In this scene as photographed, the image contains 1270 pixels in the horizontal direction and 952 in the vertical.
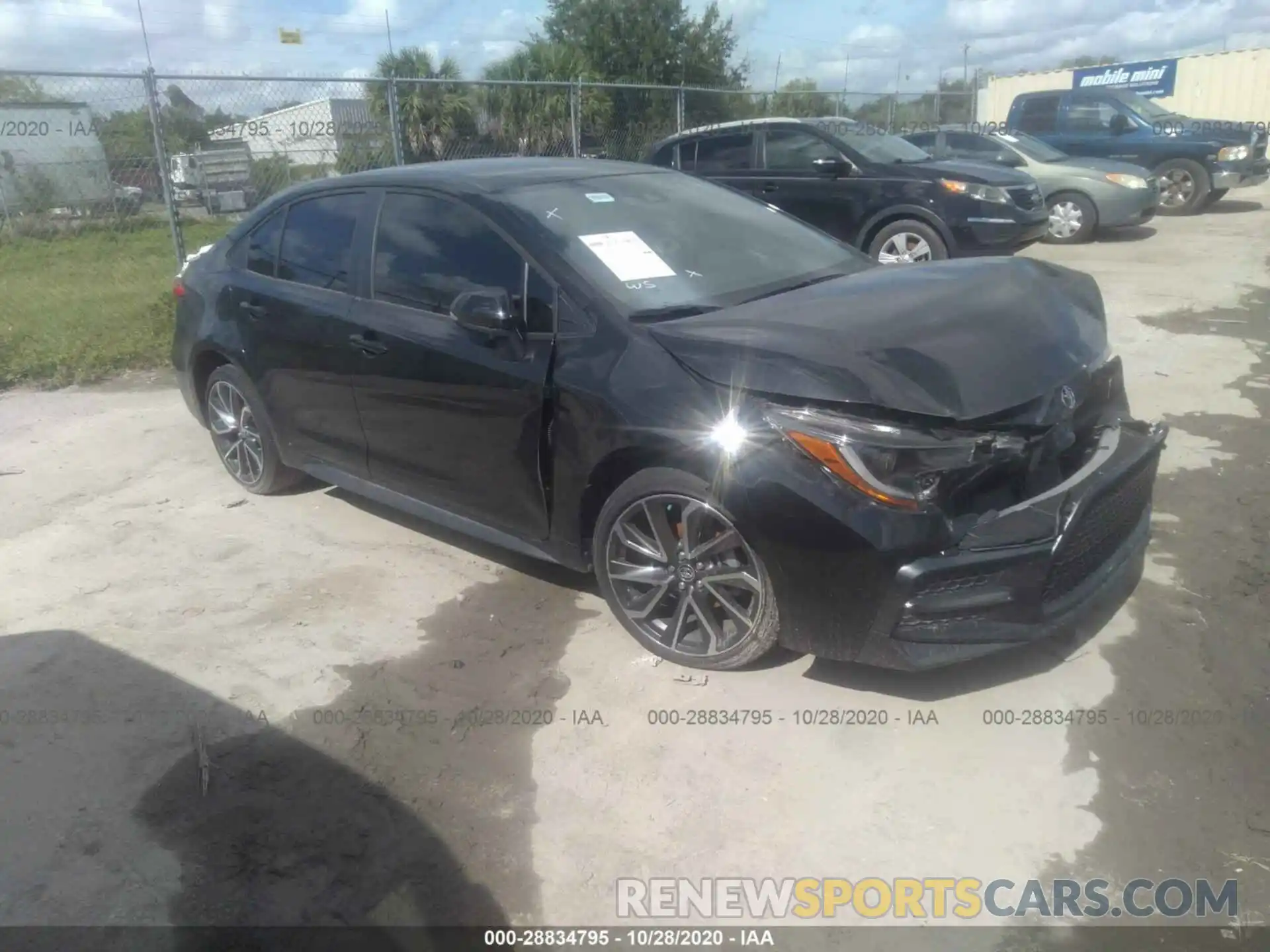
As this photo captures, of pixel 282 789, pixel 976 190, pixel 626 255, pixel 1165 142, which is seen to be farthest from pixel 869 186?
pixel 282 789

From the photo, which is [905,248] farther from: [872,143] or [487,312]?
[487,312]

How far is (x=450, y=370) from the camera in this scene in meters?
4.03

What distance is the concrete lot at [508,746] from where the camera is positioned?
2791 millimetres

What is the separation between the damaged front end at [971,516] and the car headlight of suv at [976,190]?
294 inches

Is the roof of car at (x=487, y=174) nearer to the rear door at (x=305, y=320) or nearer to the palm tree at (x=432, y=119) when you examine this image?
the rear door at (x=305, y=320)

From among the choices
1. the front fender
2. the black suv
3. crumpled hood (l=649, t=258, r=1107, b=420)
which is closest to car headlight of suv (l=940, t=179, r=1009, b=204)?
the black suv

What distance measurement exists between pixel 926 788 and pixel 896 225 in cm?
823

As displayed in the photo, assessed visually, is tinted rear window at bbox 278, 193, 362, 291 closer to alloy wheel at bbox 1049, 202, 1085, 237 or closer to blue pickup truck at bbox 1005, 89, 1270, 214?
alloy wheel at bbox 1049, 202, 1085, 237

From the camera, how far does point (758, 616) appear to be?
11.2 feet

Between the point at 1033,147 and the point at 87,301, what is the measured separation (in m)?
12.0

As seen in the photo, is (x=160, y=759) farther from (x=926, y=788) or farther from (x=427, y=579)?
(x=926, y=788)

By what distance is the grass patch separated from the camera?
27.7 feet

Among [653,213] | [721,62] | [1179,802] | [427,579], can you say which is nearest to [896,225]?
[653,213]

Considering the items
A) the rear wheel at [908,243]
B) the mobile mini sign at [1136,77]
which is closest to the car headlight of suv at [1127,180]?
the rear wheel at [908,243]
